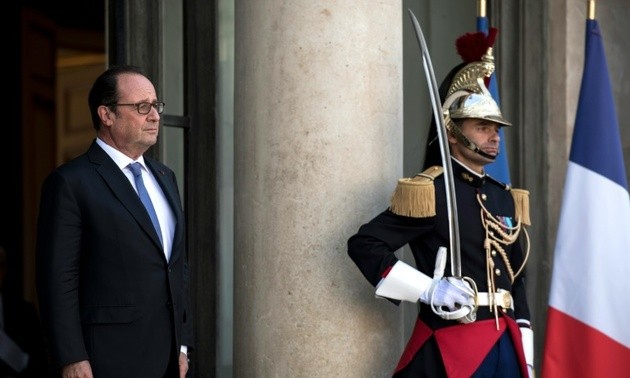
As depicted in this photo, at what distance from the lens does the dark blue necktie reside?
4707 mm

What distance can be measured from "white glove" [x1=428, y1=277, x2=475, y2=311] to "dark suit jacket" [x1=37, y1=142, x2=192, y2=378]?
833mm

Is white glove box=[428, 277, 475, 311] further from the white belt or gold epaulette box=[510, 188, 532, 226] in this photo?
gold epaulette box=[510, 188, 532, 226]

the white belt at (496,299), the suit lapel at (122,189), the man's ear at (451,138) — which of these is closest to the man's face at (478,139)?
the man's ear at (451,138)

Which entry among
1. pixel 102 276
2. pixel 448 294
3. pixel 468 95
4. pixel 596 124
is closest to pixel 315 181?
pixel 468 95

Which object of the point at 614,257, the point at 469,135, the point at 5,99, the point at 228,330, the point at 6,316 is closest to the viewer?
the point at 469,135

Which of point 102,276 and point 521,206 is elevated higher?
point 521,206

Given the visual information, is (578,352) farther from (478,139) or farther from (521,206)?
(478,139)

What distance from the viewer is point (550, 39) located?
25.3ft

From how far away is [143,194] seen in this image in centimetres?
472

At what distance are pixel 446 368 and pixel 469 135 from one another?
0.81 metres

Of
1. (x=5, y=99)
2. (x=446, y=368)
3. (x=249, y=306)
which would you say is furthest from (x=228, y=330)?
(x=5, y=99)

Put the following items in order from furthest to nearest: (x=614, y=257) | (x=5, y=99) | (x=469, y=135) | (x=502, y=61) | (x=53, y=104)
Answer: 1. (x=53, y=104)
2. (x=5, y=99)
3. (x=502, y=61)
4. (x=614, y=257)
5. (x=469, y=135)

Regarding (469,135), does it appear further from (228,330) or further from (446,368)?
(228,330)

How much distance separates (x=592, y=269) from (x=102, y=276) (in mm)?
2543
